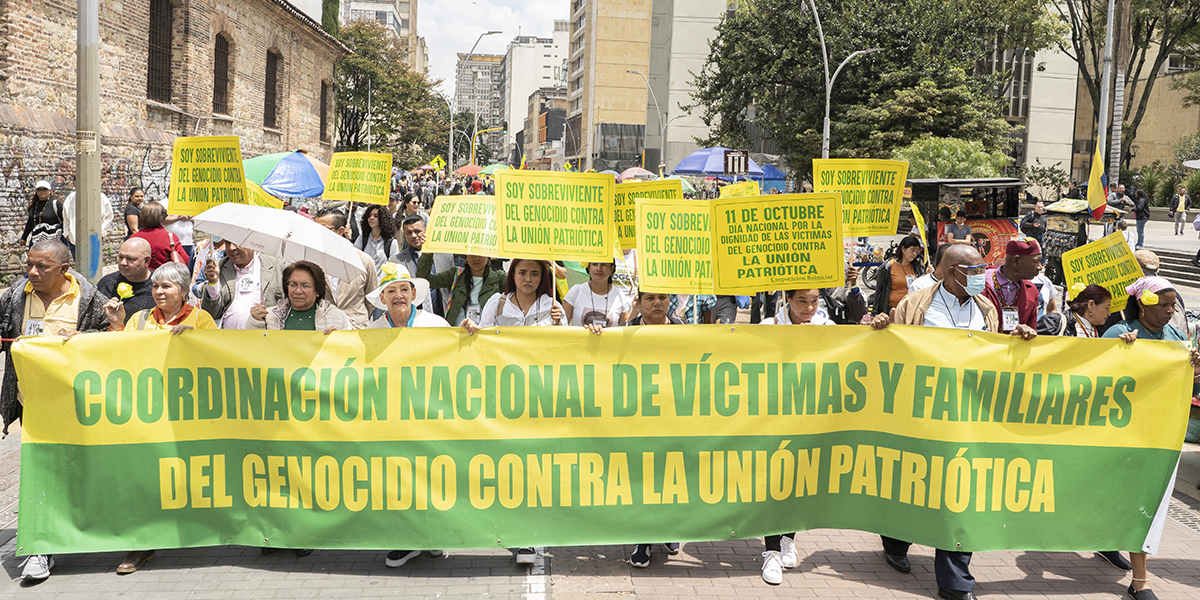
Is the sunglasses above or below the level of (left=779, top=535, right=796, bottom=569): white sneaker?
above

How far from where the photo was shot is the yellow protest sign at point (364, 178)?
32.8 ft

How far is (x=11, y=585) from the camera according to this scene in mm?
4652

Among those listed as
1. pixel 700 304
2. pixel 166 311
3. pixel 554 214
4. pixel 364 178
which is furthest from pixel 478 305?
pixel 364 178

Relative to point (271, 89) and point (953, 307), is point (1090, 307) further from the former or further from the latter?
point (271, 89)

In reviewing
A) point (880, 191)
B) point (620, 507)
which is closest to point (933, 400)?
point (620, 507)

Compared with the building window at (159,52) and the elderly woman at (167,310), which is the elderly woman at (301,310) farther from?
the building window at (159,52)

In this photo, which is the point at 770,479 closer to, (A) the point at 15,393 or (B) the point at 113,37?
(A) the point at 15,393

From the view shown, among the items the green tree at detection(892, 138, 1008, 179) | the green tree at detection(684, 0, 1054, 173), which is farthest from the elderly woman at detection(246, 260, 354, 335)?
the green tree at detection(684, 0, 1054, 173)

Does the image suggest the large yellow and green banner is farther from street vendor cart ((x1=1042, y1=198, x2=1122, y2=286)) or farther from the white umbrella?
street vendor cart ((x1=1042, y1=198, x2=1122, y2=286))

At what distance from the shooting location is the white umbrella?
536 centimetres

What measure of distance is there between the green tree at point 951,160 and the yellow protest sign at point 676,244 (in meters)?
24.6

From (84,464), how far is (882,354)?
13.1 feet

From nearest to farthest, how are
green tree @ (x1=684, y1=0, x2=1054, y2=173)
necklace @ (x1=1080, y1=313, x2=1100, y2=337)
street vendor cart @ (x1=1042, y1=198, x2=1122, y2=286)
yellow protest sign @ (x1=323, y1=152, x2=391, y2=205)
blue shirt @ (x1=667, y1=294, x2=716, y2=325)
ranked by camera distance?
necklace @ (x1=1080, y1=313, x2=1100, y2=337) → blue shirt @ (x1=667, y1=294, x2=716, y2=325) → yellow protest sign @ (x1=323, y1=152, x2=391, y2=205) → street vendor cart @ (x1=1042, y1=198, x2=1122, y2=286) → green tree @ (x1=684, y1=0, x2=1054, y2=173)

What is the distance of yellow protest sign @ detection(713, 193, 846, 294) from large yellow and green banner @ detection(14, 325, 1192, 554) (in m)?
0.33
